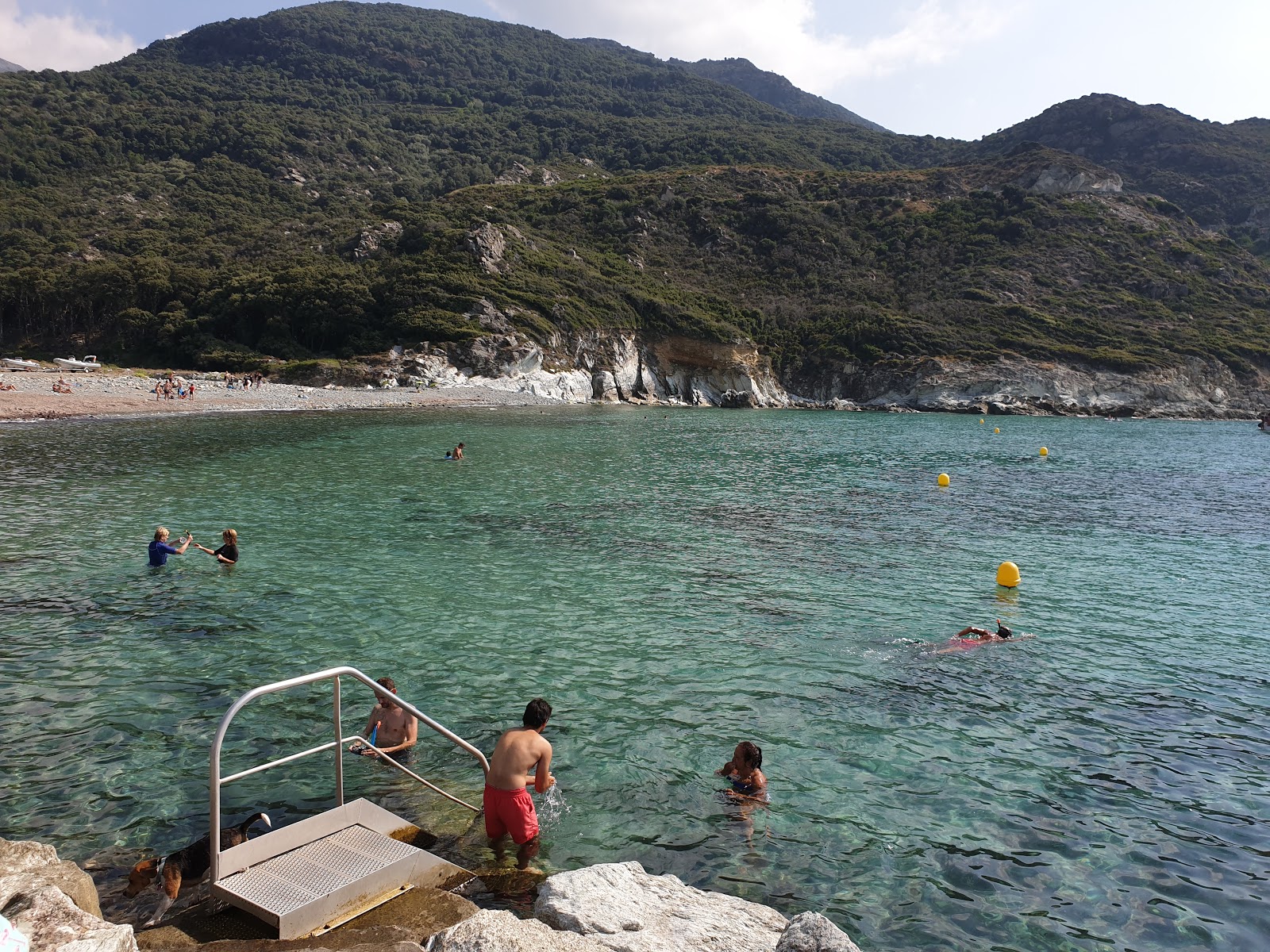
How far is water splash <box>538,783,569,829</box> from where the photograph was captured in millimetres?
7609

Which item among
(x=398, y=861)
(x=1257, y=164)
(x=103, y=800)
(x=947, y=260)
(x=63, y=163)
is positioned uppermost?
(x=1257, y=164)

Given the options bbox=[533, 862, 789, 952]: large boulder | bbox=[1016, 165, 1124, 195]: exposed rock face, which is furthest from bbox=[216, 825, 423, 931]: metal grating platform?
bbox=[1016, 165, 1124, 195]: exposed rock face

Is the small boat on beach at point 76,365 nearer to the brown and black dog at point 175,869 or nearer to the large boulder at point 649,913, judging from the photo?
the brown and black dog at point 175,869

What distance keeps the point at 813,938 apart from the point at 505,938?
196 cm

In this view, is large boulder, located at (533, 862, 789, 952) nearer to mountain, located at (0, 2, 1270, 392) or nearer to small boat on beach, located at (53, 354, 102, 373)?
small boat on beach, located at (53, 354, 102, 373)

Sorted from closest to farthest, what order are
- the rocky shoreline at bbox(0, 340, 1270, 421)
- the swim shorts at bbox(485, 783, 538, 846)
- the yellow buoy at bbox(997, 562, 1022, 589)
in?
the swim shorts at bbox(485, 783, 538, 846)
the yellow buoy at bbox(997, 562, 1022, 589)
the rocky shoreline at bbox(0, 340, 1270, 421)

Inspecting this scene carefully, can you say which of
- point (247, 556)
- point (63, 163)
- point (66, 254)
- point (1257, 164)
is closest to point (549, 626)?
point (247, 556)

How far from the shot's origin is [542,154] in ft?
625

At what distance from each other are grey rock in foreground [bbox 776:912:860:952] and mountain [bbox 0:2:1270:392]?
3194 inches

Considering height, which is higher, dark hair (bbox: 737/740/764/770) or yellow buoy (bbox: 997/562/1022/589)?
yellow buoy (bbox: 997/562/1022/589)

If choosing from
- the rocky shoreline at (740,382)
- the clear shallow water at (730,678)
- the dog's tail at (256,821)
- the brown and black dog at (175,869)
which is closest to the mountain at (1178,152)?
the rocky shoreline at (740,382)

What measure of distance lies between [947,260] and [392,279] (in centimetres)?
8709

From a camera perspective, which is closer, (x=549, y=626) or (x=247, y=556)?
(x=549, y=626)

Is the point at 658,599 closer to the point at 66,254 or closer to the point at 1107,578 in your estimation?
the point at 1107,578
